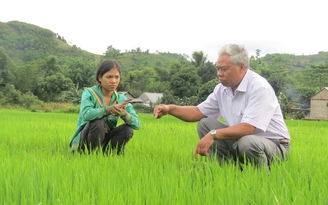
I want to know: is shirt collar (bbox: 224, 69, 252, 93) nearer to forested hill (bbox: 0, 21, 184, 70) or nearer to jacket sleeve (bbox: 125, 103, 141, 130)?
jacket sleeve (bbox: 125, 103, 141, 130)

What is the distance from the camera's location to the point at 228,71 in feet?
8.46

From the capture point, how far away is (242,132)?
247 cm

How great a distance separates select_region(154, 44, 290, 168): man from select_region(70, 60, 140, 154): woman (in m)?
0.43

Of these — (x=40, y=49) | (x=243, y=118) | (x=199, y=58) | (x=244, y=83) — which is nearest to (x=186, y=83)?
(x=199, y=58)

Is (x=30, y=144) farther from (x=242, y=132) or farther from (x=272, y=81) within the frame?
(x=272, y=81)

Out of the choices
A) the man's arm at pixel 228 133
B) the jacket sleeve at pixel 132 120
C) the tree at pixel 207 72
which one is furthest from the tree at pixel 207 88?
the man's arm at pixel 228 133

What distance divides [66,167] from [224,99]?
1324mm

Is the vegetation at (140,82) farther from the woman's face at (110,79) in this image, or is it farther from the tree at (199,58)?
the woman's face at (110,79)

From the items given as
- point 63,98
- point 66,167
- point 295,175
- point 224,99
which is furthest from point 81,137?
point 63,98

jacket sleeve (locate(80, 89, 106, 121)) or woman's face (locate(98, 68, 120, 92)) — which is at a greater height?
woman's face (locate(98, 68, 120, 92))

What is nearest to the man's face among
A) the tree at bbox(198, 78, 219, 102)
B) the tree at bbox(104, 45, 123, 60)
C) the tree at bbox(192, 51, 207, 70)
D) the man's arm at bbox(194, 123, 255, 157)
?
the man's arm at bbox(194, 123, 255, 157)

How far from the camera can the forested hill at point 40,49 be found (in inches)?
2712

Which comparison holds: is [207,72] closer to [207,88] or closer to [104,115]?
[207,88]

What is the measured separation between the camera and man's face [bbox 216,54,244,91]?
8.36 feet
